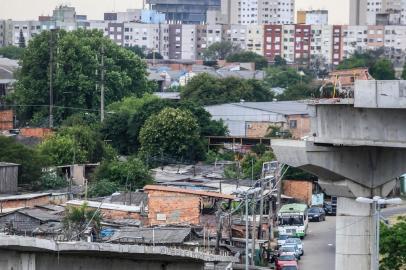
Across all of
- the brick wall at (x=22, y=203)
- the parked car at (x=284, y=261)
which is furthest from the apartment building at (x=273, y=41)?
the parked car at (x=284, y=261)

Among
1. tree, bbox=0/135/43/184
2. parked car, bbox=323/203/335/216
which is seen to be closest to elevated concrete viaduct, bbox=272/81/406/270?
tree, bbox=0/135/43/184

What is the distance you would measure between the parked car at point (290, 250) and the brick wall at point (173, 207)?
76.5 inches

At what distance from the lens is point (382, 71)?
92125mm

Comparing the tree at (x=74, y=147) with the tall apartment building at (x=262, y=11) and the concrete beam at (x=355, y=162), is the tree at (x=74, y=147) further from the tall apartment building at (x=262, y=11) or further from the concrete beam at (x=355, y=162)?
the tall apartment building at (x=262, y=11)

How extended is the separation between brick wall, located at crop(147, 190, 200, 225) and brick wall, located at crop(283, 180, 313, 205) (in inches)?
504

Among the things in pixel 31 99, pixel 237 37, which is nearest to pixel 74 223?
pixel 31 99

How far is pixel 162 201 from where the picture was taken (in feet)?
116

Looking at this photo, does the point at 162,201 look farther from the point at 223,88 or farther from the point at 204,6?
the point at 204,6

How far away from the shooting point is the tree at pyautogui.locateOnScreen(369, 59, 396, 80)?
91250 millimetres

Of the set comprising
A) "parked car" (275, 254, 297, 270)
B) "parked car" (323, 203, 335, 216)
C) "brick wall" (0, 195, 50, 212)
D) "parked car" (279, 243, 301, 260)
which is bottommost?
"parked car" (323, 203, 335, 216)

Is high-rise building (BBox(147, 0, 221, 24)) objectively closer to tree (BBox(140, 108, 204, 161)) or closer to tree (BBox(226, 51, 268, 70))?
tree (BBox(226, 51, 268, 70))

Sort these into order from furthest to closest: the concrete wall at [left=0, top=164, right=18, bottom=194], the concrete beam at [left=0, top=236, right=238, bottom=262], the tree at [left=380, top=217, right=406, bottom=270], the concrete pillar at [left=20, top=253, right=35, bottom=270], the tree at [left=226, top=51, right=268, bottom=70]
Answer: the tree at [left=226, top=51, right=268, bottom=70] → the concrete wall at [left=0, top=164, right=18, bottom=194] → the tree at [left=380, top=217, right=406, bottom=270] → the concrete pillar at [left=20, top=253, right=35, bottom=270] → the concrete beam at [left=0, top=236, right=238, bottom=262]

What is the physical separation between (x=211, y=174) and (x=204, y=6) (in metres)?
148

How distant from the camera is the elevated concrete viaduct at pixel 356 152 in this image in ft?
70.9
